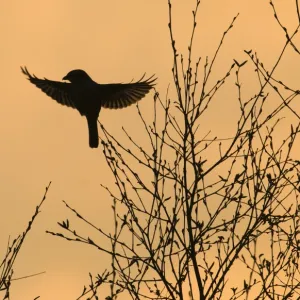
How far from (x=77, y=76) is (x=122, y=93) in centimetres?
105

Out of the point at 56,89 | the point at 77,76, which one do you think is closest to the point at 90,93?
the point at 77,76

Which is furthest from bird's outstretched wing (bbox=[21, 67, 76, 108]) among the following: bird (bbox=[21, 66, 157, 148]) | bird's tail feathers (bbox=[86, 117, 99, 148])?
bird's tail feathers (bbox=[86, 117, 99, 148])

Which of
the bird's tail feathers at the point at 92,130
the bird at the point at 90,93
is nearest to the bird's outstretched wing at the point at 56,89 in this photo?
the bird at the point at 90,93

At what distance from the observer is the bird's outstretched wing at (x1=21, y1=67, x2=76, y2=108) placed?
49.0 feet

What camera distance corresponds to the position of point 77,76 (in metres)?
14.0

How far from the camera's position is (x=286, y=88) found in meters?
9.09

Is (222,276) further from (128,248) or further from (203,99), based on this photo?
(203,99)

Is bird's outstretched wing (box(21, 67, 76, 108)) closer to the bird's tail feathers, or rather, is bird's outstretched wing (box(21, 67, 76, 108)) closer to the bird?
the bird

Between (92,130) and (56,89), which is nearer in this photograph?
(92,130)

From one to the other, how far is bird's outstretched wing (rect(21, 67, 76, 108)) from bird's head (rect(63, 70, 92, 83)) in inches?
29.6

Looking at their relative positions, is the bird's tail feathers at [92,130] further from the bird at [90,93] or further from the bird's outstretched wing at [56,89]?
the bird's outstretched wing at [56,89]

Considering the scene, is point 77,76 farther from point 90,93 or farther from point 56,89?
point 56,89

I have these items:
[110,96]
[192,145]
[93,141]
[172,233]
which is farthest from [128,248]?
[110,96]

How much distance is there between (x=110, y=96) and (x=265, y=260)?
6319mm
